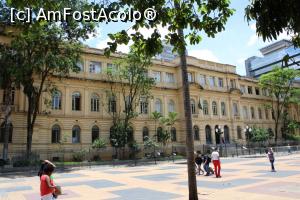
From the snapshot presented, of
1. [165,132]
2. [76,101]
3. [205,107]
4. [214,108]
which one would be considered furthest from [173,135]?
[76,101]

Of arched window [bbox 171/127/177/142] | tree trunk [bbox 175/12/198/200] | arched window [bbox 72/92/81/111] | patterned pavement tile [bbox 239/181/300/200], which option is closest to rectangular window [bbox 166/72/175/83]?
arched window [bbox 171/127/177/142]

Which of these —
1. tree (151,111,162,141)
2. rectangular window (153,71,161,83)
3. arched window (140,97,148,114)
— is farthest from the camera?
rectangular window (153,71,161,83)

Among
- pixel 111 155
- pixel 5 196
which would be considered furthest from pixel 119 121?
pixel 5 196

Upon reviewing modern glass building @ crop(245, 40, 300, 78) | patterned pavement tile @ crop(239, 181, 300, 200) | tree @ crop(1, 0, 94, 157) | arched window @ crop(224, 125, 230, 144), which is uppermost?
modern glass building @ crop(245, 40, 300, 78)

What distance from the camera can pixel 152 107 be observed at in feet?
143

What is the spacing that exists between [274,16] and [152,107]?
133 feet

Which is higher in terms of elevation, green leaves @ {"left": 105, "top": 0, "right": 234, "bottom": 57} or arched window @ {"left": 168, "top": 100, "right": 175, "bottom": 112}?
arched window @ {"left": 168, "top": 100, "right": 175, "bottom": 112}

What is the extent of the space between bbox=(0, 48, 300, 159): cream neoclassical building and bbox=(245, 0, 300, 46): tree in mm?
31975

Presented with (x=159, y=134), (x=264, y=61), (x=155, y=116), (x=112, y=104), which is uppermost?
(x=264, y=61)

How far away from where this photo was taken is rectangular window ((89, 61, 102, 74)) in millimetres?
39188

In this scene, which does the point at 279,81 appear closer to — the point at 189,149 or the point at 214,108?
the point at 214,108

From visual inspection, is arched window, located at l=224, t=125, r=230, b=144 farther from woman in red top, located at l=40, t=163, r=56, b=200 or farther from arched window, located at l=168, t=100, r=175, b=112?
woman in red top, located at l=40, t=163, r=56, b=200

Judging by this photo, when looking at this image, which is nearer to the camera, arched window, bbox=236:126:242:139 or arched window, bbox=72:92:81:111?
arched window, bbox=72:92:81:111

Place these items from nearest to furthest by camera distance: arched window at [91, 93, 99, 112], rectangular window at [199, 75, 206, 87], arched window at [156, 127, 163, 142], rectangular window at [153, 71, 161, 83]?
arched window at [91, 93, 99, 112]
arched window at [156, 127, 163, 142]
rectangular window at [153, 71, 161, 83]
rectangular window at [199, 75, 206, 87]
